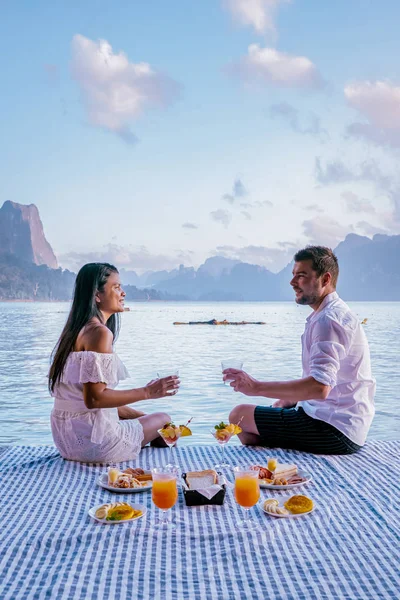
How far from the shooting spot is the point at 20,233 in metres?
182

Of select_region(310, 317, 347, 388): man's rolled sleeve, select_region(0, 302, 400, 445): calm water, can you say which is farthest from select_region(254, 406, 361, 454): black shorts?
select_region(0, 302, 400, 445): calm water

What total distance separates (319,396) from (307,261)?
3.01 ft

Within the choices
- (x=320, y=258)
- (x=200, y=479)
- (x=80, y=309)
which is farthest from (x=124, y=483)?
(x=320, y=258)

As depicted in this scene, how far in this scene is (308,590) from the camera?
2354mm

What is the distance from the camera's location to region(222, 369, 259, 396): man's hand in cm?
377

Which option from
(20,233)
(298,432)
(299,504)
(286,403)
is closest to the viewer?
(299,504)

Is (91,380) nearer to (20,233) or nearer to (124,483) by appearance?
(124,483)

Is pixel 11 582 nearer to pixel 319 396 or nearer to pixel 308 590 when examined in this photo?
pixel 308 590

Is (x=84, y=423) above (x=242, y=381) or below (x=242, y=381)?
below

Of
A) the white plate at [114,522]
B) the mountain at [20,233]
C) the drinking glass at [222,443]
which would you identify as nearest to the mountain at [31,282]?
the mountain at [20,233]

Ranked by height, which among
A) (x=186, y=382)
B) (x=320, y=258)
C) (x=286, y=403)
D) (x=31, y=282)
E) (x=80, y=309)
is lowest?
(x=186, y=382)

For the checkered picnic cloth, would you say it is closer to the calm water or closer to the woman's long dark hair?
the woman's long dark hair

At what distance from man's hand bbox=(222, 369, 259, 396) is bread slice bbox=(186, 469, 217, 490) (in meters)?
0.59

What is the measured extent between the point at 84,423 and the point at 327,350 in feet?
5.44
